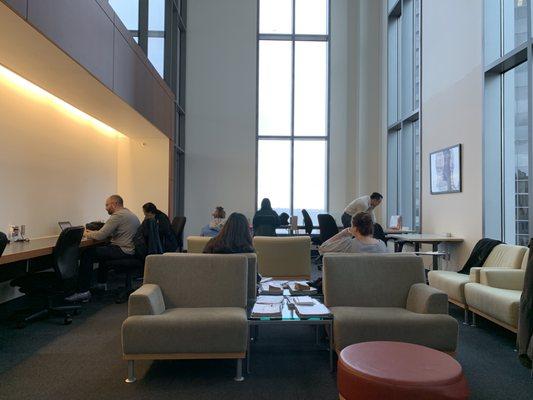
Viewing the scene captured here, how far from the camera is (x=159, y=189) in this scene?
7711 mm

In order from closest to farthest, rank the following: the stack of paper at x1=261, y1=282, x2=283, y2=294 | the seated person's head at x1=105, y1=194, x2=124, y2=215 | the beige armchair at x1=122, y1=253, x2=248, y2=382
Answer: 1. the beige armchair at x1=122, y1=253, x2=248, y2=382
2. the stack of paper at x1=261, y1=282, x2=283, y2=294
3. the seated person's head at x1=105, y1=194, x2=124, y2=215

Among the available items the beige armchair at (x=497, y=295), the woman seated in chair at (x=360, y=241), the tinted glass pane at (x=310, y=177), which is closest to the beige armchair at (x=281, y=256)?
the woman seated in chair at (x=360, y=241)

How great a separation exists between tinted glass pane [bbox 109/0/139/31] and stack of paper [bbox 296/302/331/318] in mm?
4189

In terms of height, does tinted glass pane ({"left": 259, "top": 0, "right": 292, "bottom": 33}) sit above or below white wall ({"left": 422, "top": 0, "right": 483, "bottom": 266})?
above

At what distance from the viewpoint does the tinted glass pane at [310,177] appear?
34.4 ft

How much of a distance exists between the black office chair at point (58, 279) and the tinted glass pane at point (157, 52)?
3.93 meters

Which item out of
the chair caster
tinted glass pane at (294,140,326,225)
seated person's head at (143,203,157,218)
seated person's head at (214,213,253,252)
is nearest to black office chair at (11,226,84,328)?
the chair caster

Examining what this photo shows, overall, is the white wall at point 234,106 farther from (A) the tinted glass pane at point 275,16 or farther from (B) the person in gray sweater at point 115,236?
(B) the person in gray sweater at point 115,236

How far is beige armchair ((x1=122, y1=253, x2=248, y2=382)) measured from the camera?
263 cm

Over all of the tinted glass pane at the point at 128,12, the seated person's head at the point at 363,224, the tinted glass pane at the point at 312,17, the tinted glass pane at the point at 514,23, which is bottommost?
the seated person's head at the point at 363,224

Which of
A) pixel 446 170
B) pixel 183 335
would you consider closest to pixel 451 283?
pixel 446 170

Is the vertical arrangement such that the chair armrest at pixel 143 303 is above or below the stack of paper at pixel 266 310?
above

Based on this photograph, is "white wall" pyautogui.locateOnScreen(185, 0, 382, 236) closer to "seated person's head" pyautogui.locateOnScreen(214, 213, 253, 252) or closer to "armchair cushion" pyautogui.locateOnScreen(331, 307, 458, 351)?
"seated person's head" pyautogui.locateOnScreen(214, 213, 253, 252)

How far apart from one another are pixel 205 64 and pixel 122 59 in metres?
5.36
